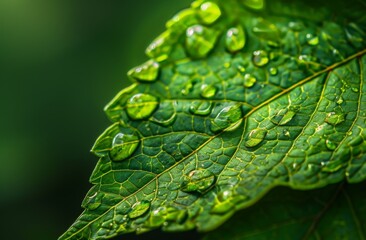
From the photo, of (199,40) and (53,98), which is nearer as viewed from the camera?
(199,40)

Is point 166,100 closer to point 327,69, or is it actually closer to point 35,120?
point 327,69

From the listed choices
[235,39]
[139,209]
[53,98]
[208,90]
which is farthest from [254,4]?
[53,98]

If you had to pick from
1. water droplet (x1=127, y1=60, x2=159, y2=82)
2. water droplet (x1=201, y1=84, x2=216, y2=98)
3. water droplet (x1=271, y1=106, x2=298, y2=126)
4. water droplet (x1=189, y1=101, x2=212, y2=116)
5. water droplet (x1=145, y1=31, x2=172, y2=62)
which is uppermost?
water droplet (x1=145, y1=31, x2=172, y2=62)

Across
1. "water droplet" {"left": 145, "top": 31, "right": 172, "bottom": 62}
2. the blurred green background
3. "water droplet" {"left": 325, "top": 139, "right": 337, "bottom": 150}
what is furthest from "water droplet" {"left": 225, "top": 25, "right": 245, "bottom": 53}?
the blurred green background

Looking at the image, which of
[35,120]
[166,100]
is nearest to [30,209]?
[35,120]

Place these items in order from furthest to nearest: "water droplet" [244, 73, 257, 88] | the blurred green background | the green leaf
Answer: the blurred green background → "water droplet" [244, 73, 257, 88] → the green leaf

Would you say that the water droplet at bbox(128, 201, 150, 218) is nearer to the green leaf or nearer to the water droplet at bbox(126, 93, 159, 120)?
the green leaf

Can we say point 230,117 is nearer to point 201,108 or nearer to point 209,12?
point 201,108
